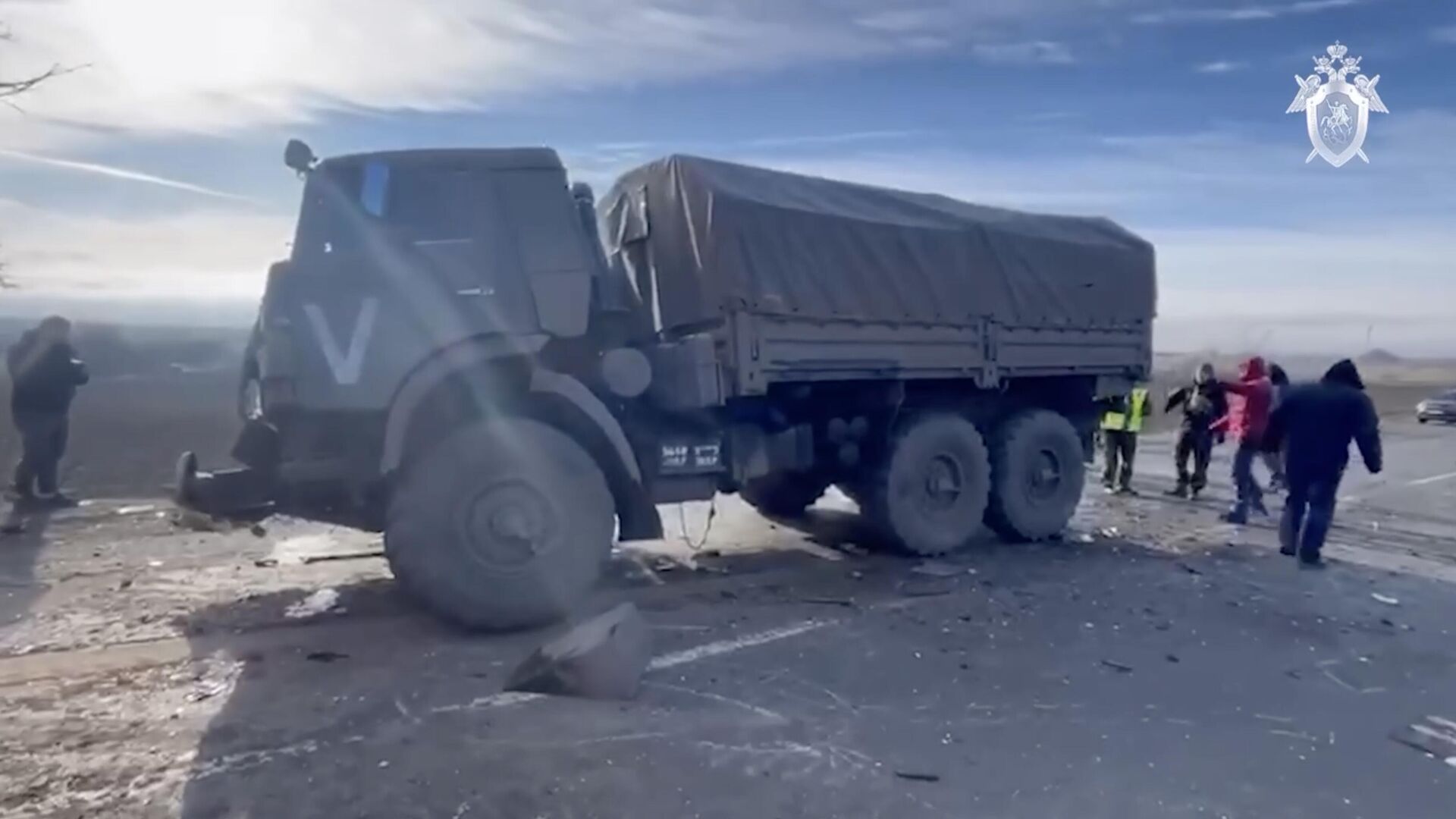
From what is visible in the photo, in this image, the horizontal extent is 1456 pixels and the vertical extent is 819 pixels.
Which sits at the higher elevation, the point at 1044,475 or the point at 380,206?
the point at 380,206

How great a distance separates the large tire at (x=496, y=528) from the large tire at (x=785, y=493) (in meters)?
3.53

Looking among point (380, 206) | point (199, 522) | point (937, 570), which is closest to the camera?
point (380, 206)

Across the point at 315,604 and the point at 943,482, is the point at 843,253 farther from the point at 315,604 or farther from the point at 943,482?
the point at 315,604

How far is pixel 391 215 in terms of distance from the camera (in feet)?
24.8

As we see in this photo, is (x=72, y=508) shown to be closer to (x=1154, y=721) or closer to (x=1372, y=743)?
(x=1154, y=721)

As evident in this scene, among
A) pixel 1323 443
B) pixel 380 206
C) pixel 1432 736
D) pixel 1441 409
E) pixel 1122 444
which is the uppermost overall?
pixel 380 206

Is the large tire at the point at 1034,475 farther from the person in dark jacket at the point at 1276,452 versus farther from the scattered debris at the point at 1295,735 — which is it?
the scattered debris at the point at 1295,735

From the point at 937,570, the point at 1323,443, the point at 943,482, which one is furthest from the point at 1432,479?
the point at 937,570

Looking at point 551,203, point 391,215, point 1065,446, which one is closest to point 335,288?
point 391,215

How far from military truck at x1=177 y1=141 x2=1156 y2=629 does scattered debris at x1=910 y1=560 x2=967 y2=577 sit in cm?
29

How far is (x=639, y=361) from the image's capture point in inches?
331

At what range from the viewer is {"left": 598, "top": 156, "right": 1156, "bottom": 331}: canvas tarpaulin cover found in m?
8.95

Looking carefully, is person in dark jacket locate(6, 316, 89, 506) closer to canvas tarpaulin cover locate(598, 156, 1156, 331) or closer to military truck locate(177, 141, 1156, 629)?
military truck locate(177, 141, 1156, 629)

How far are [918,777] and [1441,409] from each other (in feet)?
115
